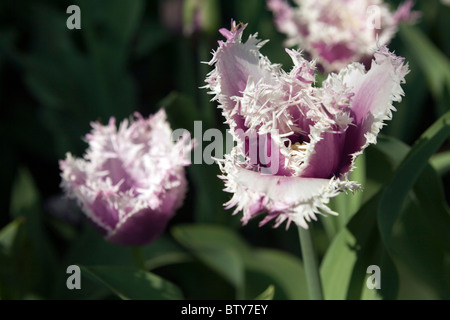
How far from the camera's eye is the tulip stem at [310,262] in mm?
846

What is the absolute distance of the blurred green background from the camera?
96cm

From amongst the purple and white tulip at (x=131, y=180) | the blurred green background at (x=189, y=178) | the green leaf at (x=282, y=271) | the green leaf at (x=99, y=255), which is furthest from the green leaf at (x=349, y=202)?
the green leaf at (x=99, y=255)

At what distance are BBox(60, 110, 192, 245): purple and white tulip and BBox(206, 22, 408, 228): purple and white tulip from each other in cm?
23

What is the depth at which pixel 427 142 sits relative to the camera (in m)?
0.85

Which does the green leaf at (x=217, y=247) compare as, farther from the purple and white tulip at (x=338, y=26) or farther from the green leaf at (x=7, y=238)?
the purple and white tulip at (x=338, y=26)

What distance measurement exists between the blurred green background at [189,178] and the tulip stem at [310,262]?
0.25ft

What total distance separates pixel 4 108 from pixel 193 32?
0.80 m

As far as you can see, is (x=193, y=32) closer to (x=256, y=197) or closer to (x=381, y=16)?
(x=381, y=16)

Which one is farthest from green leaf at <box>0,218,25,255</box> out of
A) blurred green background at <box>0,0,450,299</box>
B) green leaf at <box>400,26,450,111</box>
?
green leaf at <box>400,26,450,111</box>

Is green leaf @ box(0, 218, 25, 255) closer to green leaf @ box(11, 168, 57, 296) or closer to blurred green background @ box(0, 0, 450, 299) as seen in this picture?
blurred green background @ box(0, 0, 450, 299)

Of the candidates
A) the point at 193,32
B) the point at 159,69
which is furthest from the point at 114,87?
the point at 159,69

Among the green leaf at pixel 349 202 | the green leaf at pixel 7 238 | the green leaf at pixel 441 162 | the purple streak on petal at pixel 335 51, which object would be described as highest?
the purple streak on petal at pixel 335 51

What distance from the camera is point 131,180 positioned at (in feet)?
3.47

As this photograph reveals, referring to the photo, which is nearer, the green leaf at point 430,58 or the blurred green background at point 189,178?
the blurred green background at point 189,178
